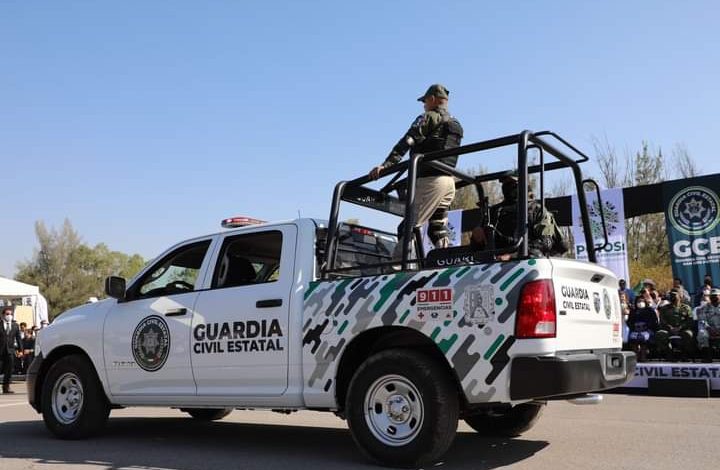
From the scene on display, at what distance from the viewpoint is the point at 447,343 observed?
4.50 metres

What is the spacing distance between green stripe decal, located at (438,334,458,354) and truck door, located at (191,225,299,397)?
1391mm

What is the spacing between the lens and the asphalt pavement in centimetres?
502

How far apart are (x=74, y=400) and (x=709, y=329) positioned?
10.3 m

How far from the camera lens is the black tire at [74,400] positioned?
21.0 ft

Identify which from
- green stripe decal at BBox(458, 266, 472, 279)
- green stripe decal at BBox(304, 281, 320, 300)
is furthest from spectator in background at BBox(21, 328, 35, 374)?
green stripe decal at BBox(458, 266, 472, 279)

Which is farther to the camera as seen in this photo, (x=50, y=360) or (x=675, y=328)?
(x=675, y=328)

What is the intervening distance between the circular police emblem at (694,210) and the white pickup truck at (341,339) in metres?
9.97

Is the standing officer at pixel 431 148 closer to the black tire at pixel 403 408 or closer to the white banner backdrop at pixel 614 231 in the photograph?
the black tire at pixel 403 408

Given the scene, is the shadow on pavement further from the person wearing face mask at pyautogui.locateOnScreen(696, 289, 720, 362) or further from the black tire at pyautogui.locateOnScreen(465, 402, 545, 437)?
the person wearing face mask at pyautogui.locateOnScreen(696, 289, 720, 362)

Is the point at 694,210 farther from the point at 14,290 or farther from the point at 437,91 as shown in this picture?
the point at 14,290

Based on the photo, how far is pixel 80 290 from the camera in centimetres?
5791

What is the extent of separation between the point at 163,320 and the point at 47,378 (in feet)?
5.39

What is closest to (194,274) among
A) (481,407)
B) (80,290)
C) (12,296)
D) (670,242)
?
(481,407)

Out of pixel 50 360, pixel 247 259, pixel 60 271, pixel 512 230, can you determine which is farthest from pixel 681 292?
pixel 60 271
